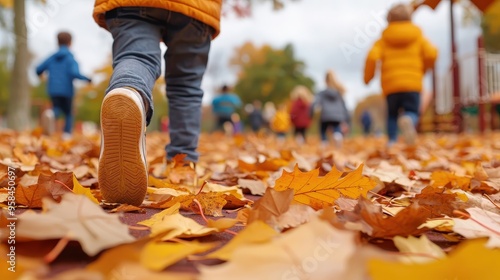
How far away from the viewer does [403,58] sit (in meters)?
5.24

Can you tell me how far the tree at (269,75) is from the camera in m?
37.0

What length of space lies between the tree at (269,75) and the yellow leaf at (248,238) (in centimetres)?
3616

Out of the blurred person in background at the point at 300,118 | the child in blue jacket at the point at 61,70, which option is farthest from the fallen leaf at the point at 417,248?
the blurred person in background at the point at 300,118

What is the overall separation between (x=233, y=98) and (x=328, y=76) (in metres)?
4.87

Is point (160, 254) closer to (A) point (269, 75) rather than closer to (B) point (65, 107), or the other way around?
(B) point (65, 107)

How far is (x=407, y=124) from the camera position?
4.96m

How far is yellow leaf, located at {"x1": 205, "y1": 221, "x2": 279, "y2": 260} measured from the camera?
0.82 meters

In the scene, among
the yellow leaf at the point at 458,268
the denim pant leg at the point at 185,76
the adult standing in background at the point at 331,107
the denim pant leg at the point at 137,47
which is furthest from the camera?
the adult standing in background at the point at 331,107

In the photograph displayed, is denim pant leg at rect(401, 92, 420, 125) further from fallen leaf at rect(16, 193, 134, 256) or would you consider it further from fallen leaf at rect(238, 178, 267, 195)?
fallen leaf at rect(16, 193, 134, 256)

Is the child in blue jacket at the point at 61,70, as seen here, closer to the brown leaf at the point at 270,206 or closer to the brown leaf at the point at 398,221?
the brown leaf at the point at 270,206

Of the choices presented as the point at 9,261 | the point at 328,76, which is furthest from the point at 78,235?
the point at 328,76

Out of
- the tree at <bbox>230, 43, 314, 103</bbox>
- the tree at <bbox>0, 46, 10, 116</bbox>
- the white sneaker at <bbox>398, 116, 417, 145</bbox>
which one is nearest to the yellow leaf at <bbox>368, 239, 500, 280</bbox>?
the white sneaker at <bbox>398, 116, 417, 145</bbox>

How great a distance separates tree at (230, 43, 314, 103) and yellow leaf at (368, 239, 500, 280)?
36336mm

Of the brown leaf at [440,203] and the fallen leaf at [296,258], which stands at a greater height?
the fallen leaf at [296,258]
